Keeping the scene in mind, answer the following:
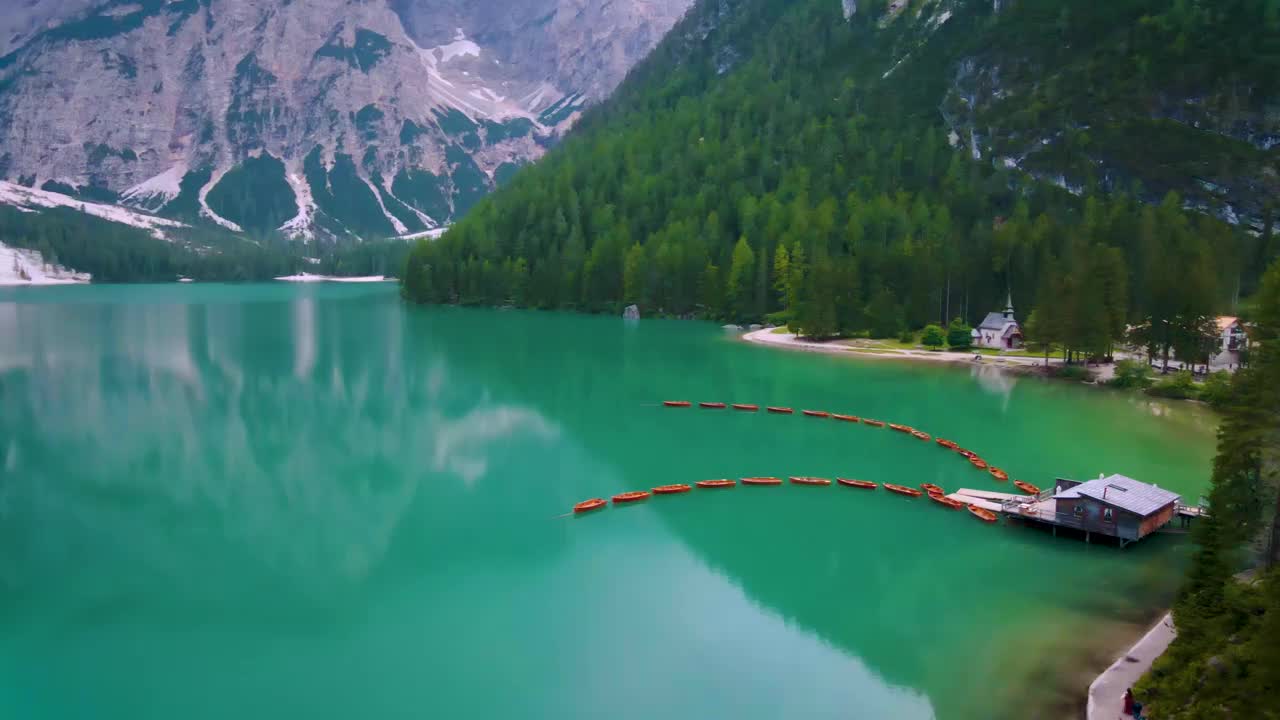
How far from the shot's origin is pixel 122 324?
11700 centimetres

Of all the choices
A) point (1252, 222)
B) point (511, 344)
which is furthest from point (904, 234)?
point (511, 344)

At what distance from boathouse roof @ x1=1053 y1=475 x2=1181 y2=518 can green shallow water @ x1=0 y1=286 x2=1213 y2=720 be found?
4.98 ft

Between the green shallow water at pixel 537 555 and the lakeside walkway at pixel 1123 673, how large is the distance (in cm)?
140

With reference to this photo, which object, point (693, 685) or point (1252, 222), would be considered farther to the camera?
point (1252, 222)

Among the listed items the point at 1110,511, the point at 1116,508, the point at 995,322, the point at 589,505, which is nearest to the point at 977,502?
the point at 1110,511

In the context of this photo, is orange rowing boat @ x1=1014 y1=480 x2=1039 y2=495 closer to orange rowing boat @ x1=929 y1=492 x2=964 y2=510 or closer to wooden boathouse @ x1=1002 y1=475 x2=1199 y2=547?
wooden boathouse @ x1=1002 y1=475 x2=1199 y2=547

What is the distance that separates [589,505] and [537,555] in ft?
19.1

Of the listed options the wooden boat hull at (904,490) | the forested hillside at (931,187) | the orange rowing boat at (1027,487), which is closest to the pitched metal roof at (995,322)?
the forested hillside at (931,187)

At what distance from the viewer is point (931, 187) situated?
134375 mm

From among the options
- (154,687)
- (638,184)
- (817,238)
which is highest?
(638,184)

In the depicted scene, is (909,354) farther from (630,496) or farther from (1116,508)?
(1116,508)

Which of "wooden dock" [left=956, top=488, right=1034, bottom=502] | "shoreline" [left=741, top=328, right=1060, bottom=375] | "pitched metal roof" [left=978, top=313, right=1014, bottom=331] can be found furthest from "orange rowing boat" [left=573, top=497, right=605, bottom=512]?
"pitched metal roof" [left=978, top=313, right=1014, bottom=331]

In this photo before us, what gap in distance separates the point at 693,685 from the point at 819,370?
5577 centimetres

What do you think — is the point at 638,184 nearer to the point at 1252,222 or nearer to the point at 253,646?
the point at 1252,222
